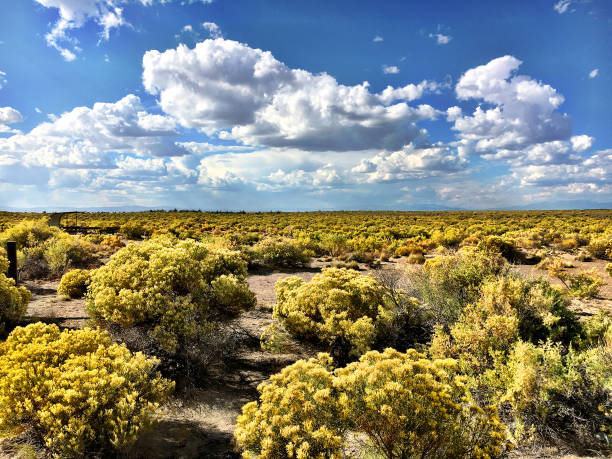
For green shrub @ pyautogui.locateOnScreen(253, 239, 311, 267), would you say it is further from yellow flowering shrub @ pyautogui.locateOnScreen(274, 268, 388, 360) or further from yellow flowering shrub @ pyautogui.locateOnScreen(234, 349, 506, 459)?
yellow flowering shrub @ pyautogui.locateOnScreen(234, 349, 506, 459)

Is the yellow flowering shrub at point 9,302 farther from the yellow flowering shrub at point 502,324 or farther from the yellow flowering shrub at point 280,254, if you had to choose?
the yellow flowering shrub at point 280,254

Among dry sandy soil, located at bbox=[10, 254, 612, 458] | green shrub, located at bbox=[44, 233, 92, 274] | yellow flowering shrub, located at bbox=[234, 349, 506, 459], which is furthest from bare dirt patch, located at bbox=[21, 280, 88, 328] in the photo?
yellow flowering shrub, located at bbox=[234, 349, 506, 459]

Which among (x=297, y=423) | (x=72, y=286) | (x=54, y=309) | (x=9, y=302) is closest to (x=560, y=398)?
(x=297, y=423)

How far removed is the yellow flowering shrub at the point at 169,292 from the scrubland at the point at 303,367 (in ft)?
0.12

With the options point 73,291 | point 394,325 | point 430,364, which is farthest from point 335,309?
point 73,291

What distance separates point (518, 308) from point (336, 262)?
12436 millimetres

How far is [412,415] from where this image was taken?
11.2ft

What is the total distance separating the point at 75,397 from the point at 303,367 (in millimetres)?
2594

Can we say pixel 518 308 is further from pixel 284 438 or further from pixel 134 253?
pixel 134 253

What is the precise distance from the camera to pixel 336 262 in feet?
62.0

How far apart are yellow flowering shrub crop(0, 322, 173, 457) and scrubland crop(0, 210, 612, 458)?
0.07 feet

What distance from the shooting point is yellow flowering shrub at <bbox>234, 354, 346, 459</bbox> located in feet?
10.9

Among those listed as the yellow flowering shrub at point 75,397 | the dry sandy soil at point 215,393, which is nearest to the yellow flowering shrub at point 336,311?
the dry sandy soil at point 215,393

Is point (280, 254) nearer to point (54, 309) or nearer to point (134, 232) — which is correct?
point (54, 309)
